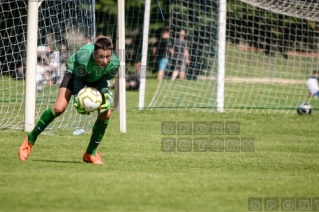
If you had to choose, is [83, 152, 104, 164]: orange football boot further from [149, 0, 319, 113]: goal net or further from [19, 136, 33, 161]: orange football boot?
[149, 0, 319, 113]: goal net

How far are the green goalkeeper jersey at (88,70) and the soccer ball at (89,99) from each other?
10.3 inches

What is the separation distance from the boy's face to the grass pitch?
4.00 feet

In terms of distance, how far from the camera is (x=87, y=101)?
8.34 m

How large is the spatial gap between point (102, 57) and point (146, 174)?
58.9 inches

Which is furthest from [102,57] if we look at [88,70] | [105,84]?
[105,84]

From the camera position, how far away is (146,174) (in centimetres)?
796

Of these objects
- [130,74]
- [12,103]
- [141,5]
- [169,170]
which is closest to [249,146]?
[169,170]

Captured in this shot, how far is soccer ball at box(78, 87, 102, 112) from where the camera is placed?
835cm

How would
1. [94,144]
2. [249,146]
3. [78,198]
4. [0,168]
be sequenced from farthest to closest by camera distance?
[249,146] → [94,144] → [0,168] → [78,198]

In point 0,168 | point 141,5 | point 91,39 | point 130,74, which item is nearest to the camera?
point 0,168

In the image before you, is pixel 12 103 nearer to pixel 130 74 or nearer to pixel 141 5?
pixel 130 74

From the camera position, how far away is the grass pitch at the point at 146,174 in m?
6.49

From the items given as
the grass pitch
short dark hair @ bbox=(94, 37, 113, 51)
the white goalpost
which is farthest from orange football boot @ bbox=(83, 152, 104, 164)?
the white goalpost

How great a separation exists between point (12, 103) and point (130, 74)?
9.49 m
